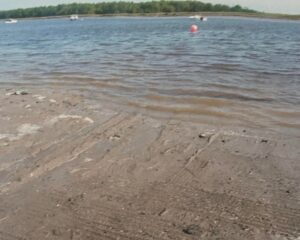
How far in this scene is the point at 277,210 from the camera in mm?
4613

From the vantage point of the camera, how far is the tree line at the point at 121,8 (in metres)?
129

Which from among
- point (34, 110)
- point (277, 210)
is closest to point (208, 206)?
point (277, 210)

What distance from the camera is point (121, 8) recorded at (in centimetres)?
14488

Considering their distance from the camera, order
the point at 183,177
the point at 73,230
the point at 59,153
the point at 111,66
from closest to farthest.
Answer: the point at 73,230 < the point at 183,177 < the point at 59,153 < the point at 111,66

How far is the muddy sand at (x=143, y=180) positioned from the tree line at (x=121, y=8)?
124673mm

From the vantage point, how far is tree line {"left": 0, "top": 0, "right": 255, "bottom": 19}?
12900 cm

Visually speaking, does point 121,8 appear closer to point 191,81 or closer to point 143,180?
point 191,81

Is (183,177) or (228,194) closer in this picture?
(228,194)

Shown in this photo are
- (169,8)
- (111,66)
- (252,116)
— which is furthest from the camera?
(169,8)

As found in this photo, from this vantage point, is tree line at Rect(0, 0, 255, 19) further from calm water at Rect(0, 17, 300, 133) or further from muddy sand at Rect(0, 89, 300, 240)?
muddy sand at Rect(0, 89, 300, 240)

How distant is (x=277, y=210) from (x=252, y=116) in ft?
13.3

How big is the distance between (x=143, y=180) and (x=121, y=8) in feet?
475

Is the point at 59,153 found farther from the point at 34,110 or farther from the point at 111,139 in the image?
the point at 34,110

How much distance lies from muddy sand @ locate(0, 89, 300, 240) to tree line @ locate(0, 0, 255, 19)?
125 m
